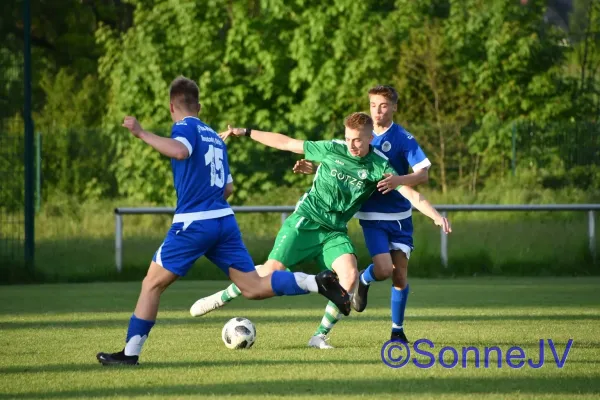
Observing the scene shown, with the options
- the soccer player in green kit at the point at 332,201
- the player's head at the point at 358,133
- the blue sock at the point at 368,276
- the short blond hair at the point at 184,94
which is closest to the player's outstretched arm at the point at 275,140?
the soccer player in green kit at the point at 332,201

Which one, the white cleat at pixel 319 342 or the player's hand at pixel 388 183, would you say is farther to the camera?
the white cleat at pixel 319 342

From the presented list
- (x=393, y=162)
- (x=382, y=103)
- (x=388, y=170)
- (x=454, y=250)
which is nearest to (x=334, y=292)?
(x=388, y=170)

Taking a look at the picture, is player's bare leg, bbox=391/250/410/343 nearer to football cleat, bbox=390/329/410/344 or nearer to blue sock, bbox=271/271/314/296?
football cleat, bbox=390/329/410/344

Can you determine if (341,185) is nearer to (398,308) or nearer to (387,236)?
(387,236)

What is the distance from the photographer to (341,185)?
28.7ft

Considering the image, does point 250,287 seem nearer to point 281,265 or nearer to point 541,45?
point 281,265

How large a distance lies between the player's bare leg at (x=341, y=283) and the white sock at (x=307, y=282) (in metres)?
0.60

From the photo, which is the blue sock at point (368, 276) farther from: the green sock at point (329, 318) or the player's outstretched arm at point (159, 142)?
the player's outstretched arm at point (159, 142)

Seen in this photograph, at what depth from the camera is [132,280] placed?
16969 mm

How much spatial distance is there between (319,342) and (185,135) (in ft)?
6.79

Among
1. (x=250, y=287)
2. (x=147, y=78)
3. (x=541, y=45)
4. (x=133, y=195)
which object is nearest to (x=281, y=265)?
(x=250, y=287)

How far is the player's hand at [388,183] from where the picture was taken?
8.41 meters

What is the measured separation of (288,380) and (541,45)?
1993 cm

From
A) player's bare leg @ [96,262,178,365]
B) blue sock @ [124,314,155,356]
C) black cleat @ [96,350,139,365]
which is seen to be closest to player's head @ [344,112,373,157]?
player's bare leg @ [96,262,178,365]
